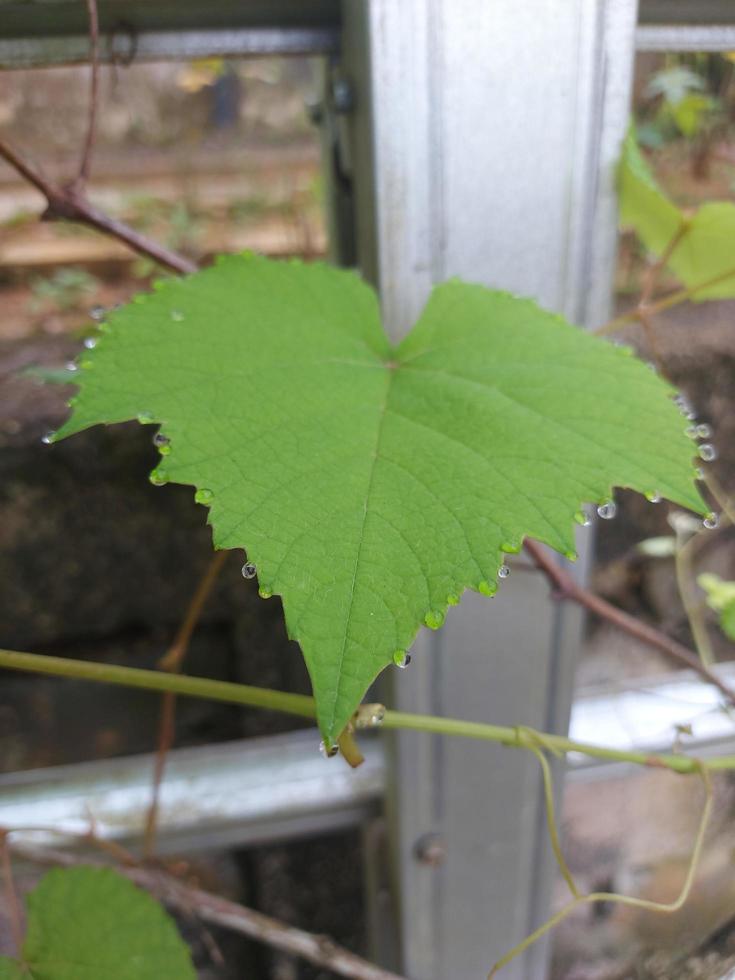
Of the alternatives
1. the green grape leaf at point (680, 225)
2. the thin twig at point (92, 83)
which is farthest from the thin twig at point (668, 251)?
the thin twig at point (92, 83)

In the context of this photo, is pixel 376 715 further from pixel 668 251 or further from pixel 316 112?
pixel 316 112

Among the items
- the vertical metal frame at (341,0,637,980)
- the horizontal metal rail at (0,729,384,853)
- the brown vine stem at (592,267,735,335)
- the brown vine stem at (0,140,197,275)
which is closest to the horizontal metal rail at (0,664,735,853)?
the horizontal metal rail at (0,729,384,853)

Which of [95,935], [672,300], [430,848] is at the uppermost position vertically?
[672,300]

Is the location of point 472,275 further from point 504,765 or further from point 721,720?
point 721,720

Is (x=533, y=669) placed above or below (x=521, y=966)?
above

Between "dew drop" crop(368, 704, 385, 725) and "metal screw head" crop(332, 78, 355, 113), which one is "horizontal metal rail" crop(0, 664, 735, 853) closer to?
"dew drop" crop(368, 704, 385, 725)

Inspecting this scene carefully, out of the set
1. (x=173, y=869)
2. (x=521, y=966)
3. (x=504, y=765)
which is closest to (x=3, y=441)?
(x=173, y=869)

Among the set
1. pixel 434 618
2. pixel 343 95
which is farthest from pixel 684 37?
pixel 434 618
